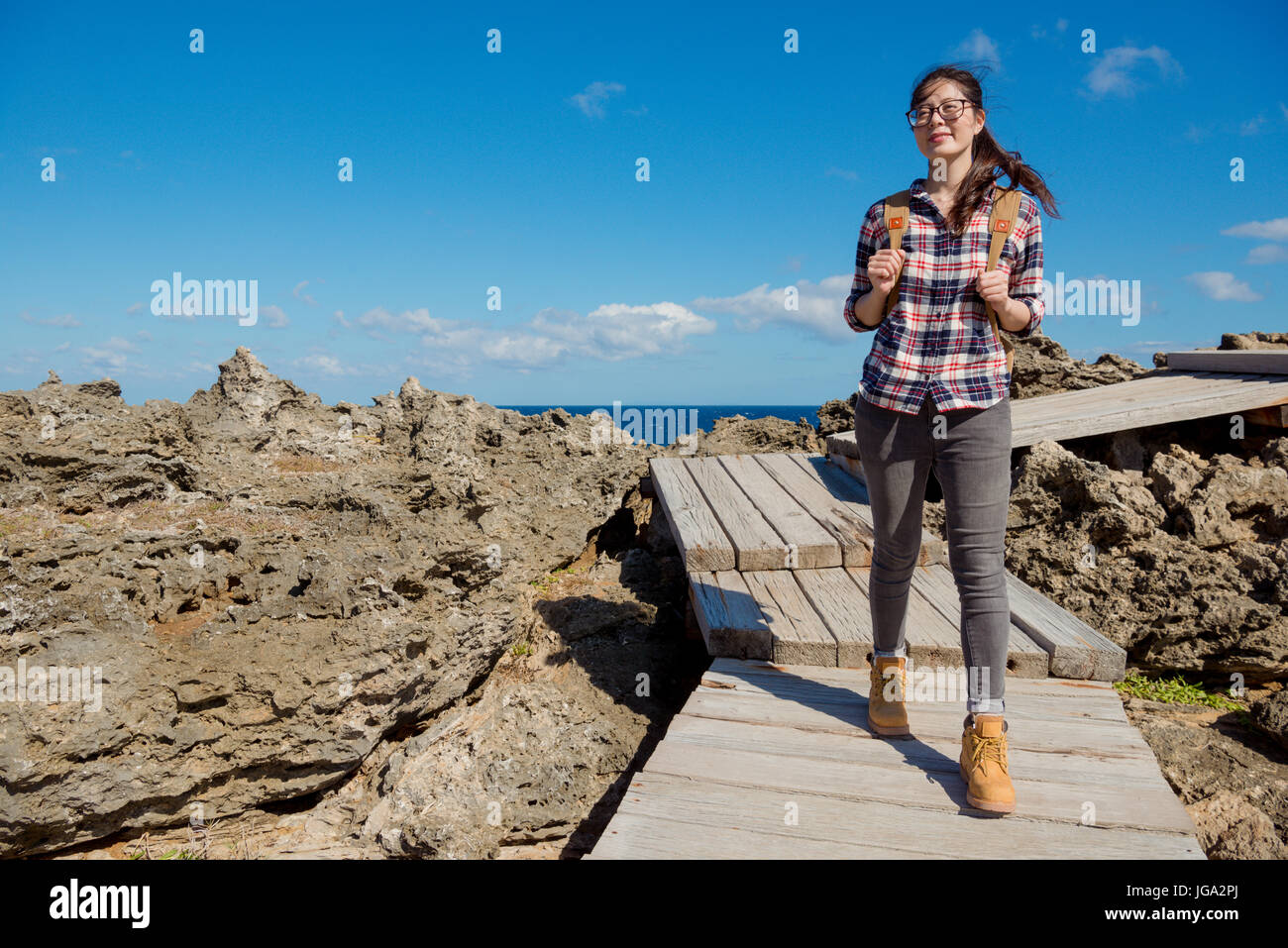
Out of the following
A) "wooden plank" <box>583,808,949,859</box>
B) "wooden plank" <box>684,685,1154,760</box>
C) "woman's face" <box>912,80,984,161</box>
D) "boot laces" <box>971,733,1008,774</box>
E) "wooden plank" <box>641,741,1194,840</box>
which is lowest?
"wooden plank" <box>583,808,949,859</box>

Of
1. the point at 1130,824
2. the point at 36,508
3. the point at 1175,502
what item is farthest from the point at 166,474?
the point at 1175,502

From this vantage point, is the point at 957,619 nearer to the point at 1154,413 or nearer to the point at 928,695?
the point at 928,695

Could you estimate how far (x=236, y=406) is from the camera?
5.97 m

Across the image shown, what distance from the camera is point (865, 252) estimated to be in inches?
116

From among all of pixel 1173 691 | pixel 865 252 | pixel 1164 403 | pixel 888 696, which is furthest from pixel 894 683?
pixel 1164 403

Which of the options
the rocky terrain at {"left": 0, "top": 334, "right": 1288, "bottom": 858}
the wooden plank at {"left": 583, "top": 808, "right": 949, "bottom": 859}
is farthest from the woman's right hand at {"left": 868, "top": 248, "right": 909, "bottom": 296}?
the wooden plank at {"left": 583, "top": 808, "right": 949, "bottom": 859}

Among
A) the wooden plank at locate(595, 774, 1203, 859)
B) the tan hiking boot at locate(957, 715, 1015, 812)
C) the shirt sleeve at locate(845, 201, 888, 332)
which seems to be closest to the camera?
the wooden plank at locate(595, 774, 1203, 859)

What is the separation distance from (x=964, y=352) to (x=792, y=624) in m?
1.81

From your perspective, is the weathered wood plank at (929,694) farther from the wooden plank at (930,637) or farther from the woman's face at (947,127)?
the woman's face at (947,127)

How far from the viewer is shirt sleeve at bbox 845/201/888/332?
2.89m

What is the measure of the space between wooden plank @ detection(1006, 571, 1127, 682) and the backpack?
1344mm

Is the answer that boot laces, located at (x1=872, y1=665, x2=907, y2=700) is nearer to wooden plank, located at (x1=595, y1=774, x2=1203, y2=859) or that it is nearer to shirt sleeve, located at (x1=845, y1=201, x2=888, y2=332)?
wooden plank, located at (x1=595, y1=774, x2=1203, y2=859)

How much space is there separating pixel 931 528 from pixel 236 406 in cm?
544
